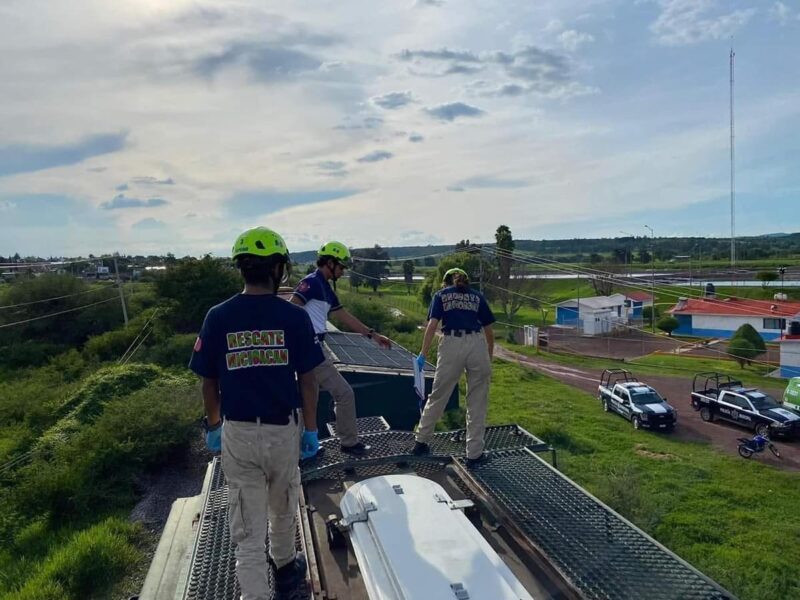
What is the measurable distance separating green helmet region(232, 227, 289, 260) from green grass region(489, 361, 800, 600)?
7336 mm

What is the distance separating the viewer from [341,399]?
5723 millimetres

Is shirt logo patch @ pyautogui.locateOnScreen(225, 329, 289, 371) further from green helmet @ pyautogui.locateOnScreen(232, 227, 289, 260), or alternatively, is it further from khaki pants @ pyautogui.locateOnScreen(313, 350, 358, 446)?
khaki pants @ pyautogui.locateOnScreen(313, 350, 358, 446)

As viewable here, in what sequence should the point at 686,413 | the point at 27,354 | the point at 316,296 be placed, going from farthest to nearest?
the point at 27,354 → the point at 686,413 → the point at 316,296

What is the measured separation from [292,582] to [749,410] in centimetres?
1805

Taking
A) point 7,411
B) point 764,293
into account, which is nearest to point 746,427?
point 7,411

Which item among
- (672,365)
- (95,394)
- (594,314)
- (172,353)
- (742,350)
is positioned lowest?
(672,365)

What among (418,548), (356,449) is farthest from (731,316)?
(418,548)

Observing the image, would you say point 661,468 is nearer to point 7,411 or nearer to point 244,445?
point 244,445

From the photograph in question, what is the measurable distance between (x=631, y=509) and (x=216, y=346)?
795 cm

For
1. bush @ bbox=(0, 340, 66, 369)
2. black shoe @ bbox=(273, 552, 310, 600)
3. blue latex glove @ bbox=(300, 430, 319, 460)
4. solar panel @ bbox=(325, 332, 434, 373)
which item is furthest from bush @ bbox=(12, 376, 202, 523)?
bush @ bbox=(0, 340, 66, 369)

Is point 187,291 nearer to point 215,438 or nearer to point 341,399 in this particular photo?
point 341,399

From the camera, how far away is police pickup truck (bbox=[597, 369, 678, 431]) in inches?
699

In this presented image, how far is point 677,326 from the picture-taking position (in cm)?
4591

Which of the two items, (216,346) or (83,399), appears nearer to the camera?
(216,346)
